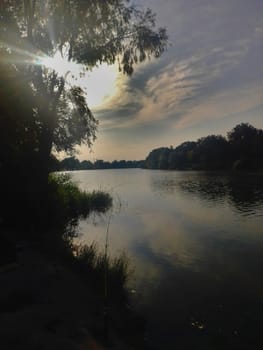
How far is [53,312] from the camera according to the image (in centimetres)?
482

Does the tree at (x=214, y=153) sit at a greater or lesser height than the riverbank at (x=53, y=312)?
greater

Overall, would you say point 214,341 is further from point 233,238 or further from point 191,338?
point 233,238

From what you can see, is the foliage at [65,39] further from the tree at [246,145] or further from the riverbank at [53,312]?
the tree at [246,145]

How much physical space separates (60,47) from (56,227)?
11.6 metres

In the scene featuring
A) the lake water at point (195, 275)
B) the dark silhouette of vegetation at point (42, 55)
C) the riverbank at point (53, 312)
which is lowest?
the lake water at point (195, 275)

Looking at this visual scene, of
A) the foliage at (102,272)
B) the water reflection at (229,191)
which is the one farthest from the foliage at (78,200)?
the water reflection at (229,191)

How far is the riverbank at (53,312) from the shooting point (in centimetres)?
385

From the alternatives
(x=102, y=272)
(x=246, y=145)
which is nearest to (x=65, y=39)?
(x=102, y=272)

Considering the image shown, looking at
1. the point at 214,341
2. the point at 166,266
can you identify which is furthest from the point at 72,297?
the point at 166,266

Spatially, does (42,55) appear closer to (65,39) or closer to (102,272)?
(65,39)

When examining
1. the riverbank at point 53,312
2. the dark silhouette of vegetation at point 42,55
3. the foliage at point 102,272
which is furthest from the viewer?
the dark silhouette of vegetation at point 42,55

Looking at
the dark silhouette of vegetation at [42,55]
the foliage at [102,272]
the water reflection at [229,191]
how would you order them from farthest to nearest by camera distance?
the water reflection at [229,191] < the dark silhouette of vegetation at [42,55] < the foliage at [102,272]

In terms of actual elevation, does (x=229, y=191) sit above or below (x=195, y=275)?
above

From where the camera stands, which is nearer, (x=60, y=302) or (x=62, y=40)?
(x=60, y=302)
